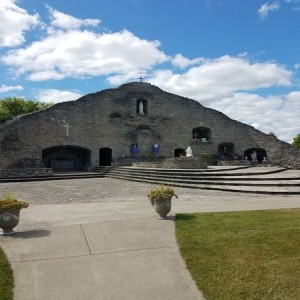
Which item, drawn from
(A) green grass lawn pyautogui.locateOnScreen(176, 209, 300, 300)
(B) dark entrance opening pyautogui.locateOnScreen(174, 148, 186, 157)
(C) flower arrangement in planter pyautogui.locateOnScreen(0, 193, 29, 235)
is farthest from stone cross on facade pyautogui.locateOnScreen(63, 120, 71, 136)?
(C) flower arrangement in planter pyautogui.locateOnScreen(0, 193, 29, 235)

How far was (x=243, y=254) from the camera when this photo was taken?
603cm

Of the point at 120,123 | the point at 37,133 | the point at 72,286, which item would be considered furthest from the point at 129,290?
the point at 120,123

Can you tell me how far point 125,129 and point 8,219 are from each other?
1109 inches

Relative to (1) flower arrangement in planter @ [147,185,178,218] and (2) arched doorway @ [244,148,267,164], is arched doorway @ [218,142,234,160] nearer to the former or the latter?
(2) arched doorway @ [244,148,267,164]

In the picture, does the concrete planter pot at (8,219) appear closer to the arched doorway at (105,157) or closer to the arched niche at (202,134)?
the arched doorway at (105,157)

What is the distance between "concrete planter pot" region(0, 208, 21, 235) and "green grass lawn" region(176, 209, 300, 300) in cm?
349

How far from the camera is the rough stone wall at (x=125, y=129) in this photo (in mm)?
31266

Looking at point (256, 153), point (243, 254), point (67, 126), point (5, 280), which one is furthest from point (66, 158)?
point (243, 254)

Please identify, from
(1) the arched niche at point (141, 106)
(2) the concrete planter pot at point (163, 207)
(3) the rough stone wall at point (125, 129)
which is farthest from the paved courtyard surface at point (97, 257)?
(1) the arched niche at point (141, 106)

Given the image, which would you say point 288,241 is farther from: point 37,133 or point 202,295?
point 37,133

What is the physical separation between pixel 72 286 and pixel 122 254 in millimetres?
1401

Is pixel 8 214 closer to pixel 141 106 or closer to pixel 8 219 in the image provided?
pixel 8 219

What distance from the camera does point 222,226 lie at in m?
7.86

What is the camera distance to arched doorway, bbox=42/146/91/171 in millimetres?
34125
